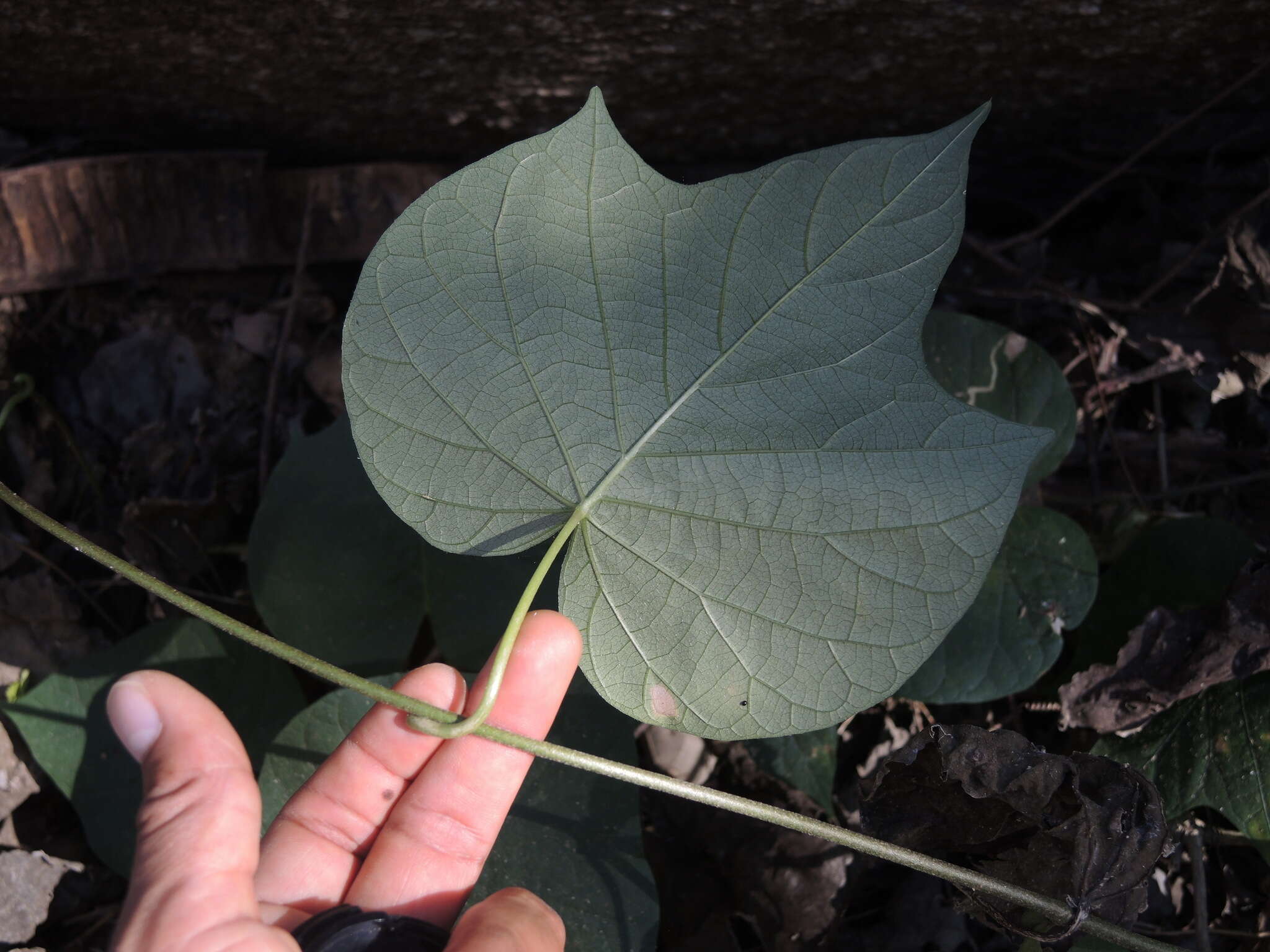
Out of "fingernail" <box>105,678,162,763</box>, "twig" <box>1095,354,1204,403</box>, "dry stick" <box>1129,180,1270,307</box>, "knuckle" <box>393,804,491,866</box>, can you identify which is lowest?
"knuckle" <box>393,804,491,866</box>

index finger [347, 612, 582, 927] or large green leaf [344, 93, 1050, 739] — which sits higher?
large green leaf [344, 93, 1050, 739]

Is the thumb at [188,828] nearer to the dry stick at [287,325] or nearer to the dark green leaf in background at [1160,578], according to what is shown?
the dry stick at [287,325]

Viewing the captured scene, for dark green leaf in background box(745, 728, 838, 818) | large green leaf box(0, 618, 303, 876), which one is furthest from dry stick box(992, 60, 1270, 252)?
large green leaf box(0, 618, 303, 876)

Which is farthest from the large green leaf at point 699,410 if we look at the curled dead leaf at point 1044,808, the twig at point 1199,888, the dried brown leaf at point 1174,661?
the twig at point 1199,888

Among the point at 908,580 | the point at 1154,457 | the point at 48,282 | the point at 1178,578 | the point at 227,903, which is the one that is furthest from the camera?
the point at 48,282

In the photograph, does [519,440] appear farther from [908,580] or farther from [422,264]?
[908,580]

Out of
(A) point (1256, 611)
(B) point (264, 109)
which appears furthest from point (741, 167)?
(A) point (1256, 611)

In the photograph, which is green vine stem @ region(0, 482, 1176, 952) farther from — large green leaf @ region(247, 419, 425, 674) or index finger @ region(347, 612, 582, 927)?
large green leaf @ region(247, 419, 425, 674)
